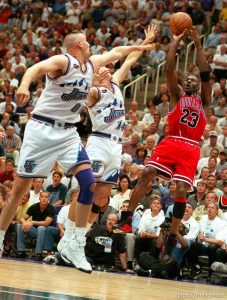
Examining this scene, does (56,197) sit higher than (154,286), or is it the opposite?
(56,197)

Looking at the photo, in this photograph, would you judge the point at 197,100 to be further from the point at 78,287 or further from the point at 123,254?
the point at 123,254

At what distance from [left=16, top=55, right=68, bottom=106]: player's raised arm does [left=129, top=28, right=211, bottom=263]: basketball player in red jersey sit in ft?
7.81

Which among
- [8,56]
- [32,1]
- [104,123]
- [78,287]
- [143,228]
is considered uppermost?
[32,1]

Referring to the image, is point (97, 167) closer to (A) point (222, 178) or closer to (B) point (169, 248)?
(B) point (169, 248)

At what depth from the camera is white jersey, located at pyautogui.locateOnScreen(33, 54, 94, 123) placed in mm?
11422

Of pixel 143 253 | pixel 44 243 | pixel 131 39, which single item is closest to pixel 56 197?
pixel 44 243

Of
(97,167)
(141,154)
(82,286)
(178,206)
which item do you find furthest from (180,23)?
(141,154)

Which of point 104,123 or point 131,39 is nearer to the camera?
point 104,123

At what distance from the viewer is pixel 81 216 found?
38.2 ft

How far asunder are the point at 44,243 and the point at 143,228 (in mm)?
2031

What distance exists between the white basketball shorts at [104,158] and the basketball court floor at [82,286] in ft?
5.26

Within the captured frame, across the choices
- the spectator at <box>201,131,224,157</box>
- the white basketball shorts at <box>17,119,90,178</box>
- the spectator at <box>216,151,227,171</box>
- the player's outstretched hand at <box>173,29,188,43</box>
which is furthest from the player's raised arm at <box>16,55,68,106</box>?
the spectator at <box>201,131,224,157</box>

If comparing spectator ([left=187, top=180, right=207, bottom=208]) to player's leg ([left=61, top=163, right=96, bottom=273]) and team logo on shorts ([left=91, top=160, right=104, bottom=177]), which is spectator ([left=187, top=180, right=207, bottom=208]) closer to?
team logo on shorts ([left=91, top=160, right=104, bottom=177])

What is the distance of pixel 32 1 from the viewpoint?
107ft
